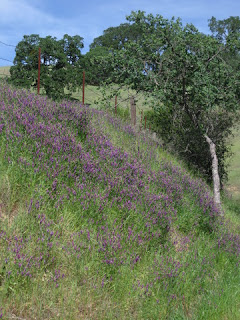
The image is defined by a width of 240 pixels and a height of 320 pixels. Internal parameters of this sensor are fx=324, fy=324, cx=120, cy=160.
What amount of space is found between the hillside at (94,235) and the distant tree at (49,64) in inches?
790

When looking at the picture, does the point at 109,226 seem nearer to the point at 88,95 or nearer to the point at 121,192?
the point at 121,192

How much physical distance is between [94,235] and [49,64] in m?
24.4

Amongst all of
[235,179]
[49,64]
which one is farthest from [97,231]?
[49,64]

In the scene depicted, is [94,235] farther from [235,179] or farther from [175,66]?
[235,179]

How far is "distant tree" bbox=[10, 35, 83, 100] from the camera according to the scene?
83.5 ft

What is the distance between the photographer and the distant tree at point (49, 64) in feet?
83.5

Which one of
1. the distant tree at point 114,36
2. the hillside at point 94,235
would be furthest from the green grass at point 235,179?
the distant tree at point 114,36

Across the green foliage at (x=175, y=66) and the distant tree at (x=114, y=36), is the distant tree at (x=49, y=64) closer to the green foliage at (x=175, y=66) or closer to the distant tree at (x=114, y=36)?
the green foliage at (x=175, y=66)

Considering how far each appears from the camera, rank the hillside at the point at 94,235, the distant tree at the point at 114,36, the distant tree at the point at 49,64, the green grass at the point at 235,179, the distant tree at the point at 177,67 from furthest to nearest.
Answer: the distant tree at the point at 114,36
the distant tree at the point at 49,64
the green grass at the point at 235,179
the distant tree at the point at 177,67
the hillside at the point at 94,235

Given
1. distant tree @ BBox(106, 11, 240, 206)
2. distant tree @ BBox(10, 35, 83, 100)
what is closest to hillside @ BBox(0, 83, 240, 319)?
distant tree @ BBox(106, 11, 240, 206)

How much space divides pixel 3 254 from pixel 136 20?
304 inches

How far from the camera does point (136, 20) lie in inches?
349

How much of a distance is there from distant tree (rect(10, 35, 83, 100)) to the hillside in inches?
790

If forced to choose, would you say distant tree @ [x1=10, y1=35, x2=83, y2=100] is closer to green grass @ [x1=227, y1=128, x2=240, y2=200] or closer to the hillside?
green grass @ [x1=227, y1=128, x2=240, y2=200]
